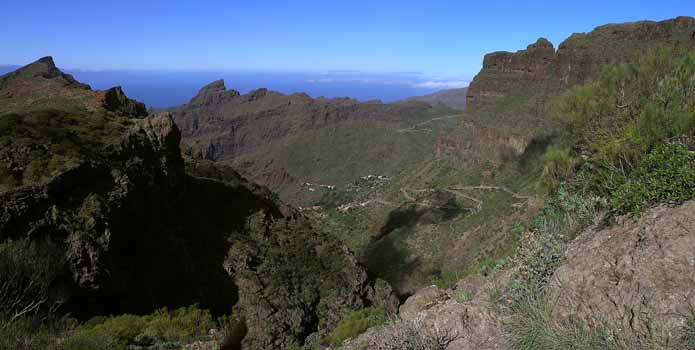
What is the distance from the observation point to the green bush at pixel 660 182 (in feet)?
21.0

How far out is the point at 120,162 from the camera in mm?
15984

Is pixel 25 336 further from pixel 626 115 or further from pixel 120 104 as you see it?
pixel 120 104

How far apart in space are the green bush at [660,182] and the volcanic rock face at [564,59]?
36.8 metres

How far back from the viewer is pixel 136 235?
603 inches

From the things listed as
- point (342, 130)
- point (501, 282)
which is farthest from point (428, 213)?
point (342, 130)

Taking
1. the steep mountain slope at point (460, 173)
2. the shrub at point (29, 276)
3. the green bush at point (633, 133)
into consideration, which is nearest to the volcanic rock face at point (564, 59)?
the steep mountain slope at point (460, 173)

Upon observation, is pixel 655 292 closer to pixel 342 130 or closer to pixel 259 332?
pixel 259 332

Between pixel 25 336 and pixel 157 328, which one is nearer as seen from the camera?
pixel 25 336

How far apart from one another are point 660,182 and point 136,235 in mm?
15013

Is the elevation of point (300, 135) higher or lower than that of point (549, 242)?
lower

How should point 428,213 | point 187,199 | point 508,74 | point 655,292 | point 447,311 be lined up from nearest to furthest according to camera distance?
point 655,292, point 447,311, point 187,199, point 428,213, point 508,74

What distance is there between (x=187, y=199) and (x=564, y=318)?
57.0 ft

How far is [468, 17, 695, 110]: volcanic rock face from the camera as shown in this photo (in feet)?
150

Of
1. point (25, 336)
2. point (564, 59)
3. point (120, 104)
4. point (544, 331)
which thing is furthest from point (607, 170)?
point (564, 59)
